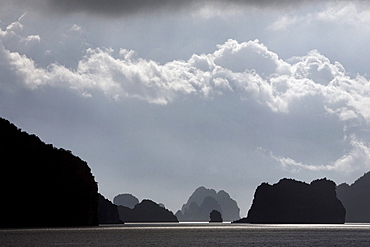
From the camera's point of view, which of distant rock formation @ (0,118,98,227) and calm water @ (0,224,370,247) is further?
distant rock formation @ (0,118,98,227)

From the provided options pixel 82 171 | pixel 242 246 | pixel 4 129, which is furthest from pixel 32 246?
pixel 82 171

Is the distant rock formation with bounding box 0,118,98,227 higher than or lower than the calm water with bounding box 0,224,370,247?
higher

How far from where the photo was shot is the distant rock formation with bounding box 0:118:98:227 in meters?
154

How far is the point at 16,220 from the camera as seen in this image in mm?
155375

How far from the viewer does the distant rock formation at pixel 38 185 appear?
504 feet

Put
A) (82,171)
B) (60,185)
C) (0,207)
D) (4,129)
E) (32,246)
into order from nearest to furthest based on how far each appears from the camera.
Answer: (32,246) → (0,207) → (4,129) → (60,185) → (82,171)

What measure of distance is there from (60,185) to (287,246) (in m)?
115

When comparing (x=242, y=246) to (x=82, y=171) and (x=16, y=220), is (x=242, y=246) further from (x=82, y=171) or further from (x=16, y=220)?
(x=82, y=171)

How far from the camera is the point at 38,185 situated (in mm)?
163875

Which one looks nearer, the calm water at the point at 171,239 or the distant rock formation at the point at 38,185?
the calm water at the point at 171,239

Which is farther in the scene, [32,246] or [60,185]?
[60,185]

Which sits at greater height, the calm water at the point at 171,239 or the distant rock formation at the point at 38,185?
the distant rock formation at the point at 38,185

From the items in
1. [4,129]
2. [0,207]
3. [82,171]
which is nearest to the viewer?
[0,207]

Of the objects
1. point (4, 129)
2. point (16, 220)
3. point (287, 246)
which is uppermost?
point (4, 129)
